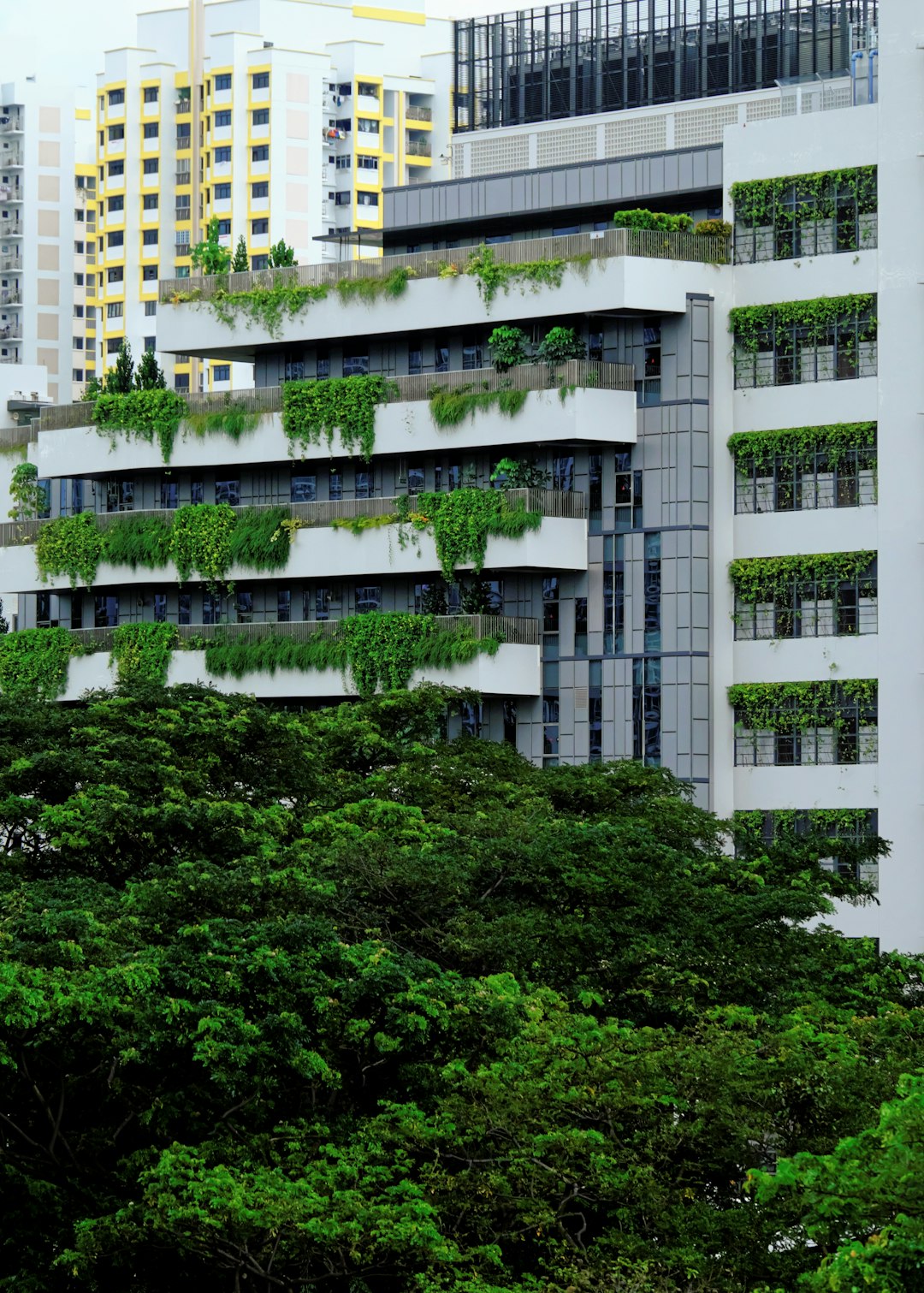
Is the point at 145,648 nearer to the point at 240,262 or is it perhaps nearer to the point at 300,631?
the point at 300,631

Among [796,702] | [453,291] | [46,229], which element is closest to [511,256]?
[453,291]

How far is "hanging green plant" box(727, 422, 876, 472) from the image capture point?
64.3m

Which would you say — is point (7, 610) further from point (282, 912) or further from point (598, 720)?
point (282, 912)

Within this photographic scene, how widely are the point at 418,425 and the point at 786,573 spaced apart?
11163mm

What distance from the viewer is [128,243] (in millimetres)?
148375

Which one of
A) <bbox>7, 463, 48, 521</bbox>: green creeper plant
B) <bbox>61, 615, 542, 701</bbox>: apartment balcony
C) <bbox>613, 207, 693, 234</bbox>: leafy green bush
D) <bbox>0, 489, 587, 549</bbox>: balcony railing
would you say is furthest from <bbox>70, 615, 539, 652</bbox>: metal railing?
<bbox>613, 207, 693, 234</bbox>: leafy green bush

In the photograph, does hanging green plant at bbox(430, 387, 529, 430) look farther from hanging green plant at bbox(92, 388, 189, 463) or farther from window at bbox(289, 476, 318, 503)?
hanging green plant at bbox(92, 388, 189, 463)

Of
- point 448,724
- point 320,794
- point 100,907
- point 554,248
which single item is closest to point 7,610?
point 448,724

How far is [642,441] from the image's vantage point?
66.6 meters

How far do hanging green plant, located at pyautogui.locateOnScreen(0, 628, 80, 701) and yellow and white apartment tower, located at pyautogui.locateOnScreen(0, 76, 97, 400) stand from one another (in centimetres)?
8326

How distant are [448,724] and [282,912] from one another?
3207 cm

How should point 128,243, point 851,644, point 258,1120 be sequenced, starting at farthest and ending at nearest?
point 128,243, point 851,644, point 258,1120

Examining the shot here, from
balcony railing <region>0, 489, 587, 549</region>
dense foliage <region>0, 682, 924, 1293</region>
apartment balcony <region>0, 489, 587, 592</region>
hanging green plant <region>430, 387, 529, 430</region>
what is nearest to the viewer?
dense foliage <region>0, 682, 924, 1293</region>

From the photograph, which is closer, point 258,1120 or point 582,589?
point 258,1120
